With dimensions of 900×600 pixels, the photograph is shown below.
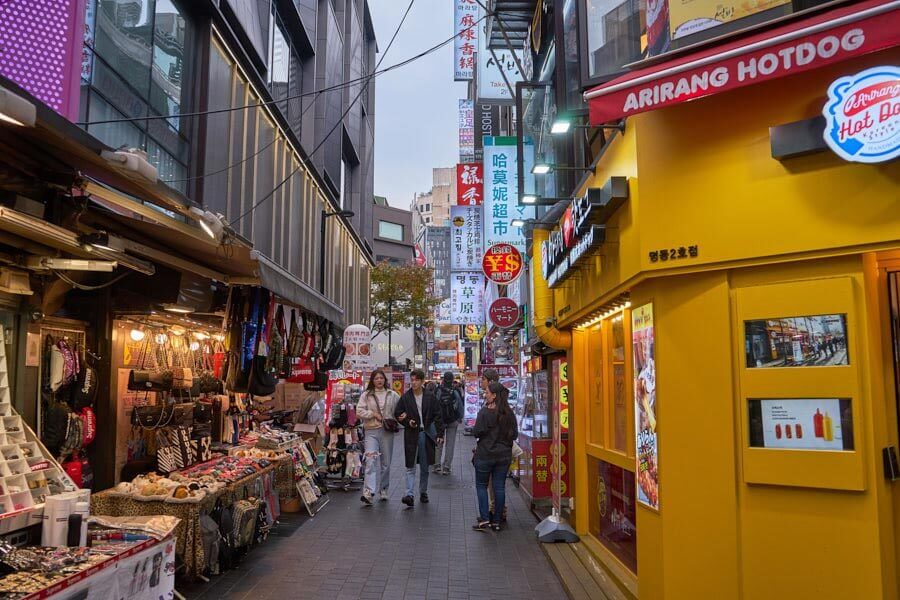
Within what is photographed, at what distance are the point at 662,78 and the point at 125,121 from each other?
715 centimetres

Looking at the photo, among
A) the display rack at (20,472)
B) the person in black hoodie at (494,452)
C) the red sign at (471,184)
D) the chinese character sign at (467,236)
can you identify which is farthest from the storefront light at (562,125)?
the chinese character sign at (467,236)

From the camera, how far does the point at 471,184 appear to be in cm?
1953

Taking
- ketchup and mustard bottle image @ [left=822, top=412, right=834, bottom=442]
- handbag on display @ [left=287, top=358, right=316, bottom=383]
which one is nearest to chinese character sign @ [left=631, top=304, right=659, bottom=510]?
ketchup and mustard bottle image @ [left=822, top=412, right=834, bottom=442]

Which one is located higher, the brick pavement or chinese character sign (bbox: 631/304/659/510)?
chinese character sign (bbox: 631/304/659/510)

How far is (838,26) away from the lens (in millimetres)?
4012

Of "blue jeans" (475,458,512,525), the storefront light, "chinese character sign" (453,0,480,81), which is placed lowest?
"blue jeans" (475,458,512,525)

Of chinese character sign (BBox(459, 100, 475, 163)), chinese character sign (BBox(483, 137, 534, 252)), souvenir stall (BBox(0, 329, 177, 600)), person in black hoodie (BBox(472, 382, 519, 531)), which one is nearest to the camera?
souvenir stall (BBox(0, 329, 177, 600))

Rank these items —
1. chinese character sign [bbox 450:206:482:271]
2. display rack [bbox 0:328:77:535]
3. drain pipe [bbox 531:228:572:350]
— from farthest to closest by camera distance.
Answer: chinese character sign [bbox 450:206:482:271], drain pipe [bbox 531:228:572:350], display rack [bbox 0:328:77:535]

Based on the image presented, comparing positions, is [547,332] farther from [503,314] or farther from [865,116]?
[865,116]

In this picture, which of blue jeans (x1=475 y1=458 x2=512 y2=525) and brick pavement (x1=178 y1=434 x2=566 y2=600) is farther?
blue jeans (x1=475 y1=458 x2=512 y2=525)

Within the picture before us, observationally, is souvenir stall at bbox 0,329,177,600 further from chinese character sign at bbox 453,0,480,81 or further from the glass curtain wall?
chinese character sign at bbox 453,0,480,81

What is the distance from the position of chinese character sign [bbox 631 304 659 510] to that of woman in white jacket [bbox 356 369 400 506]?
5685 mm

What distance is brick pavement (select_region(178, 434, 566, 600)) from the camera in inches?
253

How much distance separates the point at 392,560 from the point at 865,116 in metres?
6.31
